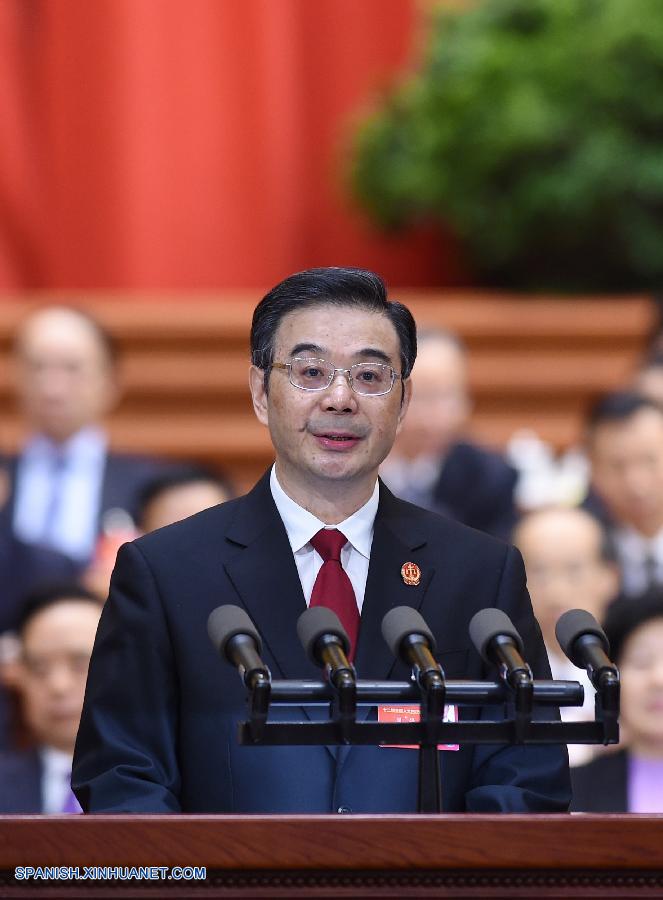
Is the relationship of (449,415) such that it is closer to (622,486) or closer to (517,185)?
(622,486)

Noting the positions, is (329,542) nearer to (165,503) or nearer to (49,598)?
(49,598)

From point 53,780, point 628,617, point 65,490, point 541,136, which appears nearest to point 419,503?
point 65,490

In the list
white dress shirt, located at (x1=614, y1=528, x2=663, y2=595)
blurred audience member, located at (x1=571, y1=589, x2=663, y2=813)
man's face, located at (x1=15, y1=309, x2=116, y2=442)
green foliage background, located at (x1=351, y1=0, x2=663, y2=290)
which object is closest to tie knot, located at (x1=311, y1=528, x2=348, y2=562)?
blurred audience member, located at (x1=571, y1=589, x2=663, y2=813)

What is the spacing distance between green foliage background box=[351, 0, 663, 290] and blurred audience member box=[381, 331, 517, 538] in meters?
1.26

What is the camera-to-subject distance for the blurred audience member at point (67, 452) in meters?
4.21

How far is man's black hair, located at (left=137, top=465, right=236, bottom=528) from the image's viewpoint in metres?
3.91

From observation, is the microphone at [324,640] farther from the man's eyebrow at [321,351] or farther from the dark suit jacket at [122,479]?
the dark suit jacket at [122,479]

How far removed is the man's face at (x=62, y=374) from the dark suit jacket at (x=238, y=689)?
94.4 inches

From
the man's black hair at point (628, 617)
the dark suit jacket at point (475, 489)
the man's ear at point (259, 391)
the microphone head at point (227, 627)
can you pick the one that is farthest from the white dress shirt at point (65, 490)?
the microphone head at point (227, 627)

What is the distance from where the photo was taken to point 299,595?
6.15 ft

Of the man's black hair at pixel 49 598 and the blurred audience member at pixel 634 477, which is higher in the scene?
the blurred audience member at pixel 634 477

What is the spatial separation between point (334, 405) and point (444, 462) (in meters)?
2.41

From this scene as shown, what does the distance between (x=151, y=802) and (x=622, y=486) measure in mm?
2546

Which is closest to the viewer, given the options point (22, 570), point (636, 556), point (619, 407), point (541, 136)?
point (22, 570)
